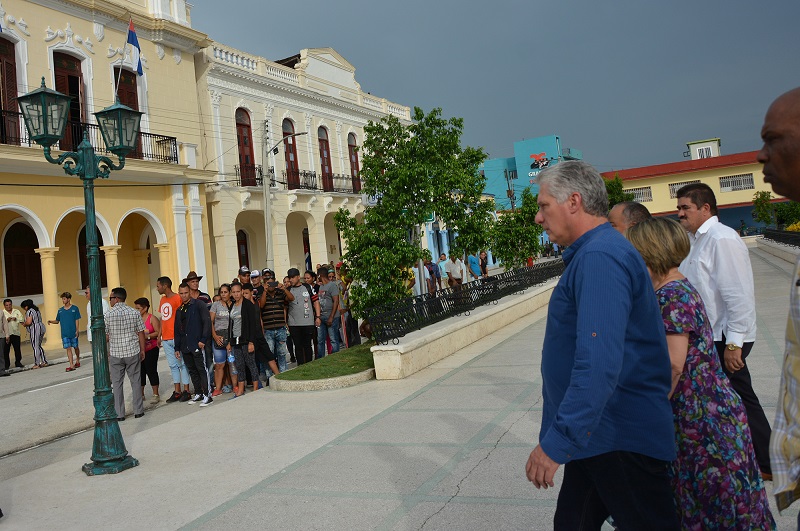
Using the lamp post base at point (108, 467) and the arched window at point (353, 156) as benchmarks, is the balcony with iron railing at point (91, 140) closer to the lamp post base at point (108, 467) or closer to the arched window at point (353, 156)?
the lamp post base at point (108, 467)

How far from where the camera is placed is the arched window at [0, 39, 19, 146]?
17.8 metres

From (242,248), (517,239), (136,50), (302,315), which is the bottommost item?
(302,315)

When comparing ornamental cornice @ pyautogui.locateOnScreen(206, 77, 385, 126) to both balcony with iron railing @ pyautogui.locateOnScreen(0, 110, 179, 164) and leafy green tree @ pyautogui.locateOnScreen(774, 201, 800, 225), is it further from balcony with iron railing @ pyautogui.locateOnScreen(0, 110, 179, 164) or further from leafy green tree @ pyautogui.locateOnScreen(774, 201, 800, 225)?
leafy green tree @ pyautogui.locateOnScreen(774, 201, 800, 225)

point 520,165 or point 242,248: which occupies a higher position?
point 520,165

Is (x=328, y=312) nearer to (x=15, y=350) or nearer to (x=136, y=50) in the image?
(x=15, y=350)

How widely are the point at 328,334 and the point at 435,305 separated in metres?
2.30

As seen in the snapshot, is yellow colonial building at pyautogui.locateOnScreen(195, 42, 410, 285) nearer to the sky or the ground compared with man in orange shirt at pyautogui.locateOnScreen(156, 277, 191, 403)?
nearer to the sky

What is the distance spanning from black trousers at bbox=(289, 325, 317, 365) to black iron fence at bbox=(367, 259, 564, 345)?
150 centimetres

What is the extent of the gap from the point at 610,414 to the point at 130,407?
370 inches

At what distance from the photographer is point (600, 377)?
2262 millimetres

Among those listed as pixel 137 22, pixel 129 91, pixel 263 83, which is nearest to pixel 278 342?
pixel 129 91

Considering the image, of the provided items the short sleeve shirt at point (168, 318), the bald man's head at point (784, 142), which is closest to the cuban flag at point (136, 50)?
the short sleeve shirt at point (168, 318)

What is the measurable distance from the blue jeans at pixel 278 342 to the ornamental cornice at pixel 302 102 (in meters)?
17.2

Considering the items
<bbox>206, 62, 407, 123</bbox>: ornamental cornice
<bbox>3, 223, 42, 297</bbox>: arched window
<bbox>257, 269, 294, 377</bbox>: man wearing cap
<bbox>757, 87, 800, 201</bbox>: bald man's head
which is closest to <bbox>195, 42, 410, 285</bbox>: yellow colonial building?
<bbox>206, 62, 407, 123</bbox>: ornamental cornice
